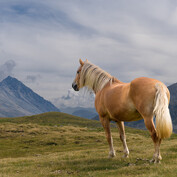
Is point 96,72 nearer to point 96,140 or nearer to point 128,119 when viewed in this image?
point 128,119

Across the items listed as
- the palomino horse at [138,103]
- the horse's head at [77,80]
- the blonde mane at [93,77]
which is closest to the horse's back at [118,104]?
the palomino horse at [138,103]

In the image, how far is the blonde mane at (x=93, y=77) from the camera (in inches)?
499

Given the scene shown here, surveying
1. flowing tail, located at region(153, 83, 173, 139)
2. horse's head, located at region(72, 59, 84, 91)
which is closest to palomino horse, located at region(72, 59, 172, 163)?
flowing tail, located at region(153, 83, 173, 139)

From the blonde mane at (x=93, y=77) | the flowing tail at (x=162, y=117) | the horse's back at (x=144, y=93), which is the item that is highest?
the blonde mane at (x=93, y=77)

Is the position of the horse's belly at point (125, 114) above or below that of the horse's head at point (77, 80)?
below

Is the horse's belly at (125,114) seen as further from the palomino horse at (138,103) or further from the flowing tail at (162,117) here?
the flowing tail at (162,117)

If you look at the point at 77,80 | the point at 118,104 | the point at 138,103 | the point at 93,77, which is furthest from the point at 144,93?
the point at 77,80

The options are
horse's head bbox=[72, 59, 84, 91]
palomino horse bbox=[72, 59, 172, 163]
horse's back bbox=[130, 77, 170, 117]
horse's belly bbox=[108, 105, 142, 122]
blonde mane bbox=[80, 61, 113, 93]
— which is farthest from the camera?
horse's head bbox=[72, 59, 84, 91]

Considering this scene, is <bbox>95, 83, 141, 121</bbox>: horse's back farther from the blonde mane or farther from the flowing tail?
the flowing tail

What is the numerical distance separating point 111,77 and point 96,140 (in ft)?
85.2

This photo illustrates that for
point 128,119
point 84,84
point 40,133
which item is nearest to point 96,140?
point 40,133

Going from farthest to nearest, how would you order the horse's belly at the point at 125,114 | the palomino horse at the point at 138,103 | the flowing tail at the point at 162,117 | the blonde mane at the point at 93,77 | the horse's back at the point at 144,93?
the blonde mane at the point at 93,77
the horse's belly at the point at 125,114
the horse's back at the point at 144,93
the palomino horse at the point at 138,103
the flowing tail at the point at 162,117

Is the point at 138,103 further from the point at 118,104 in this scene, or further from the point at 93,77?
the point at 93,77

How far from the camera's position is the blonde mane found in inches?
499
